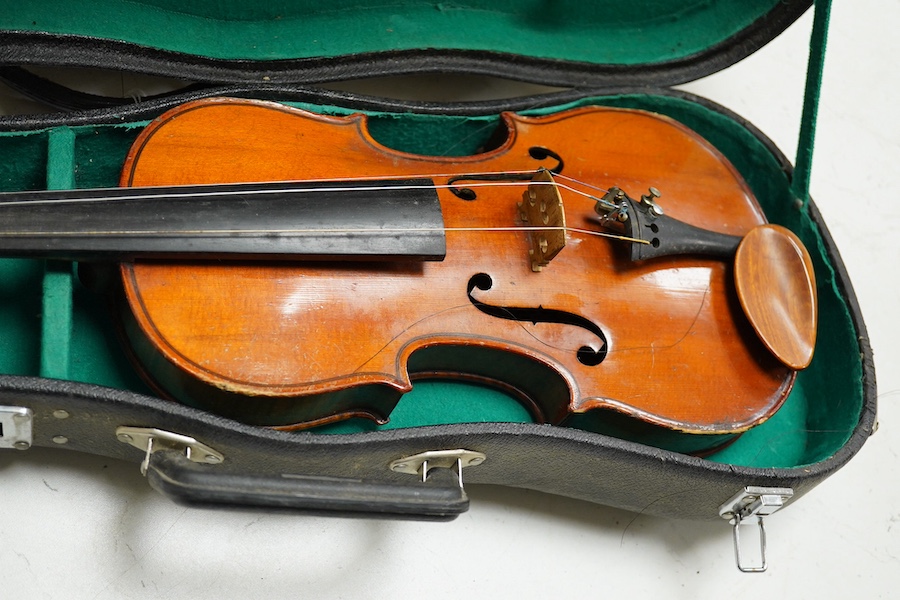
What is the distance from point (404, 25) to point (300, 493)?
104 centimetres

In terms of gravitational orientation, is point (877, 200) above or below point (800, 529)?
above

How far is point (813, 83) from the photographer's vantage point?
1848mm

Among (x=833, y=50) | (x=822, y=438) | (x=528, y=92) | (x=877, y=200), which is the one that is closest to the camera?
(x=822, y=438)

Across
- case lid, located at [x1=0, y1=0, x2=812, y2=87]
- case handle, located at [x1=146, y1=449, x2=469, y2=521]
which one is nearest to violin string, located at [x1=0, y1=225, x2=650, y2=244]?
case handle, located at [x1=146, y1=449, x2=469, y2=521]

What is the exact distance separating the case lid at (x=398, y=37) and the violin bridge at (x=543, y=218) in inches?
16.4

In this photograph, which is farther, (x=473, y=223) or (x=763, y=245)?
(x=763, y=245)

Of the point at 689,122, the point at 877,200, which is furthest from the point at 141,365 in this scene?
the point at 877,200

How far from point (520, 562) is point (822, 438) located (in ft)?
2.21

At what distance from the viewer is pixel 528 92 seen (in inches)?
85.5

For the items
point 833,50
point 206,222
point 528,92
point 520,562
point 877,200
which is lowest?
point 520,562

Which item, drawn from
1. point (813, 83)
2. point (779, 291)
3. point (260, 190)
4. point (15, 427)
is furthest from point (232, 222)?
point (813, 83)

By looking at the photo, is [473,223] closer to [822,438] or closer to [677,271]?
[677,271]

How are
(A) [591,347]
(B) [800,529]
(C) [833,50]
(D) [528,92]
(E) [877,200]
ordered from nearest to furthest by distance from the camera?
(A) [591,347], (B) [800,529], (D) [528,92], (E) [877,200], (C) [833,50]

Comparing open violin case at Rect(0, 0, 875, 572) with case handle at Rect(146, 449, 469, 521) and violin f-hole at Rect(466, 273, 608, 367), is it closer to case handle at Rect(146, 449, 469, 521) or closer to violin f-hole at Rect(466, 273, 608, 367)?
case handle at Rect(146, 449, 469, 521)
